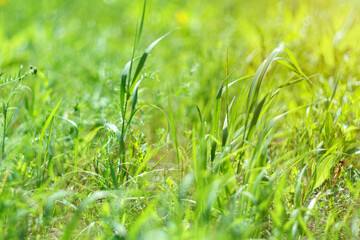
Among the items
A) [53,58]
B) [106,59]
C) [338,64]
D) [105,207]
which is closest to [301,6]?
[338,64]

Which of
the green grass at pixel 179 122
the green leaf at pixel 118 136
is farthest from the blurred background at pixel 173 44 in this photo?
the green leaf at pixel 118 136

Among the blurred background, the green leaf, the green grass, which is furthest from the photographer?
the blurred background

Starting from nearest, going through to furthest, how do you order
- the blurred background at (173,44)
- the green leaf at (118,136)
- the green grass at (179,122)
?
the green grass at (179,122)
the green leaf at (118,136)
the blurred background at (173,44)

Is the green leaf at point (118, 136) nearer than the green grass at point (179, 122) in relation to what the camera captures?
No

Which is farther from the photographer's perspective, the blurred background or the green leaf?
the blurred background

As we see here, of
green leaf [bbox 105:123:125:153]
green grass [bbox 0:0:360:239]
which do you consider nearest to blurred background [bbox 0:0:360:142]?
green grass [bbox 0:0:360:239]

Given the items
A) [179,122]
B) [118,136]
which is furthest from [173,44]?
[118,136]

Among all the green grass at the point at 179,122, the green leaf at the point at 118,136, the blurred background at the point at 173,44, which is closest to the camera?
the green grass at the point at 179,122

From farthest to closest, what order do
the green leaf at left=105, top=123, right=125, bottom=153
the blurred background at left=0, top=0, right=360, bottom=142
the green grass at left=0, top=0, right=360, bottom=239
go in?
the blurred background at left=0, top=0, right=360, bottom=142, the green leaf at left=105, top=123, right=125, bottom=153, the green grass at left=0, top=0, right=360, bottom=239

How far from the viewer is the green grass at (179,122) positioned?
1.59m

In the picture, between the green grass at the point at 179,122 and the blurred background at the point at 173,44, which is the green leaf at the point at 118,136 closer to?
the green grass at the point at 179,122

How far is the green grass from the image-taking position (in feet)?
5.23

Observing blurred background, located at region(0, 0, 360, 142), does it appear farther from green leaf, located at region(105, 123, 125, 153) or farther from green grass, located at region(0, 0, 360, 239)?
green leaf, located at region(105, 123, 125, 153)

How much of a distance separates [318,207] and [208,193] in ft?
1.43
